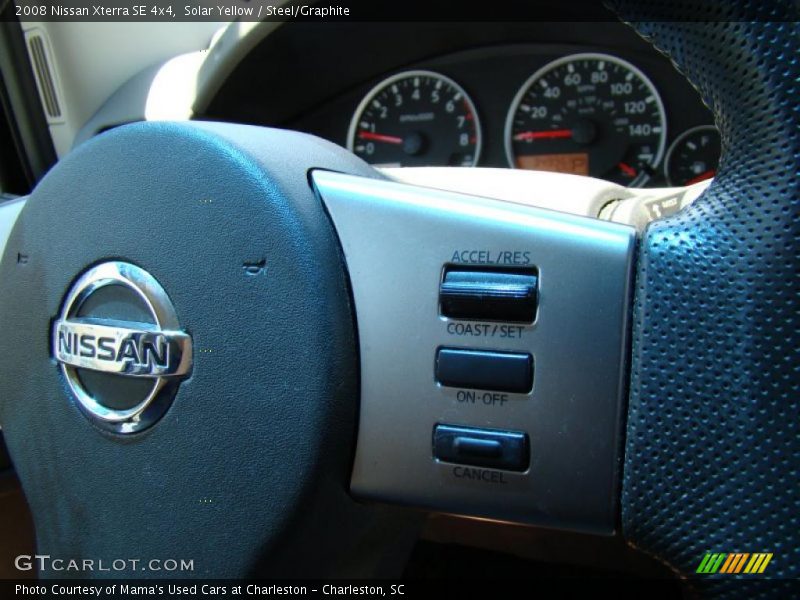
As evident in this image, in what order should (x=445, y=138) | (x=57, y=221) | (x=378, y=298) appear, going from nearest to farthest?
(x=378, y=298) < (x=57, y=221) < (x=445, y=138)

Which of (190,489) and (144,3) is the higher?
(144,3)

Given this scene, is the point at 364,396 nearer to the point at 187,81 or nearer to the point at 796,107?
the point at 796,107

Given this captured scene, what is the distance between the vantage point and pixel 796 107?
15.8 inches

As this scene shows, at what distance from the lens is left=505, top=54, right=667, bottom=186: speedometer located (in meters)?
1.84

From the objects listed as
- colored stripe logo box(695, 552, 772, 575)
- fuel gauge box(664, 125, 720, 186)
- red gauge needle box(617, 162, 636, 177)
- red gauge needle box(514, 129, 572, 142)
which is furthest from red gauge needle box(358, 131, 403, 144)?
colored stripe logo box(695, 552, 772, 575)

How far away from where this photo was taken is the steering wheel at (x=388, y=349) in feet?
1.37

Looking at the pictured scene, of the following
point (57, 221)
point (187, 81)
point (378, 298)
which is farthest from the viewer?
point (187, 81)

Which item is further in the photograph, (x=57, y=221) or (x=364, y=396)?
(x=57, y=221)

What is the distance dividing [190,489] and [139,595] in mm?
117

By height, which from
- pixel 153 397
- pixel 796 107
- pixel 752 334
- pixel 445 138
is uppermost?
pixel 796 107

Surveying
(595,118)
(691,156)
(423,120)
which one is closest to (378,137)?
(423,120)

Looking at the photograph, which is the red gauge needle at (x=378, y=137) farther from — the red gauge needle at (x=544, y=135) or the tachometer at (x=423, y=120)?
the red gauge needle at (x=544, y=135)

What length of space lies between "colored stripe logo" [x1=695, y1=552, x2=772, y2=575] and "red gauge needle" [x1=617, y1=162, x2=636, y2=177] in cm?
153

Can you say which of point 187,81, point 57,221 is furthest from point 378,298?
point 187,81
